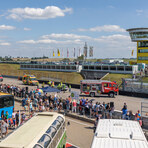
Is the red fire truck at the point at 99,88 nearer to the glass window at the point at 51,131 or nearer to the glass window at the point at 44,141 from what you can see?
the glass window at the point at 51,131

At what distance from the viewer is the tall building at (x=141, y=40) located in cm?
6638

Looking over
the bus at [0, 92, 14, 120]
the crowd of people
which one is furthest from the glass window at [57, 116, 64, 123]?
the bus at [0, 92, 14, 120]

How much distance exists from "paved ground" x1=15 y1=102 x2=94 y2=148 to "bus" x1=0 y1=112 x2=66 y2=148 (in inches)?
99.1

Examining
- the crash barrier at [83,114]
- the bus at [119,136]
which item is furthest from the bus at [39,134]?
the crash barrier at [83,114]

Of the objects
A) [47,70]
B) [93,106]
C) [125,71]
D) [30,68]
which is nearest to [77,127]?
[93,106]

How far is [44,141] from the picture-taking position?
778cm

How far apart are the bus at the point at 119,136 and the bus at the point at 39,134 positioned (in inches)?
82.8

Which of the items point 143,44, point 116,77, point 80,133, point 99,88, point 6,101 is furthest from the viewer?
point 143,44

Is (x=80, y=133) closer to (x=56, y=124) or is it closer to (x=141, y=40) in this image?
(x=56, y=124)

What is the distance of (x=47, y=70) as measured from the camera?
82.9 metres

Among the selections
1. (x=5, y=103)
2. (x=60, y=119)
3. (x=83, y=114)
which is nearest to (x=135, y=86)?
(x=83, y=114)

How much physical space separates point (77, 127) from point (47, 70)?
67.8 metres

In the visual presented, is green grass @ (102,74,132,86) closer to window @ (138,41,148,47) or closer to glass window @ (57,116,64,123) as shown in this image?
window @ (138,41,148,47)

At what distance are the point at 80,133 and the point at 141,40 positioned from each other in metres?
58.5
